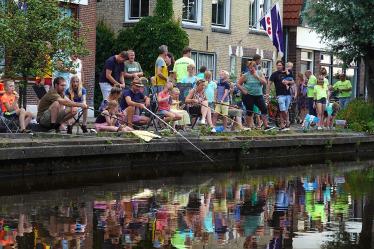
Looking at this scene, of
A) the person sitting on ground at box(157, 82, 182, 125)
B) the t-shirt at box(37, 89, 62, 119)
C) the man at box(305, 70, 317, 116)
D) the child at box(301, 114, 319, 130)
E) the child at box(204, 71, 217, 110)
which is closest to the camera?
the t-shirt at box(37, 89, 62, 119)

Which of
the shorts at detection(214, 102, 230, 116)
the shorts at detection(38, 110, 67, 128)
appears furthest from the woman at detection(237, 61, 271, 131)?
the shorts at detection(38, 110, 67, 128)

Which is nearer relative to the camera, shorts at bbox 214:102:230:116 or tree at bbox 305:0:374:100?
shorts at bbox 214:102:230:116

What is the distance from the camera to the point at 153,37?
29375 millimetres

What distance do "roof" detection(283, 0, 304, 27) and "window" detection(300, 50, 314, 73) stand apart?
1.90 meters

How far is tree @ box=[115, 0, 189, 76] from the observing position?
29.3m

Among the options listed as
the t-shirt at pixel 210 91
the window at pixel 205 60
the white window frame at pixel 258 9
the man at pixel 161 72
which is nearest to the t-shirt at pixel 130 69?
the man at pixel 161 72

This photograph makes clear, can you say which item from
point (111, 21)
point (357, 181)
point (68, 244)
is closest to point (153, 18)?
point (111, 21)

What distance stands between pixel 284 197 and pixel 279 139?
304 inches

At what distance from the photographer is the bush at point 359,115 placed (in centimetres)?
2526

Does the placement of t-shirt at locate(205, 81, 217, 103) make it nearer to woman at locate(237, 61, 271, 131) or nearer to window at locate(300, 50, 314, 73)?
woman at locate(237, 61, 271, 131)

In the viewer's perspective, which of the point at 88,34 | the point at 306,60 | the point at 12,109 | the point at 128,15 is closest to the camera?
the point at 12,109

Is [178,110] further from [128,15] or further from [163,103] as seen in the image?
[128,15]

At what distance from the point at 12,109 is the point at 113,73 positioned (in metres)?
2.83

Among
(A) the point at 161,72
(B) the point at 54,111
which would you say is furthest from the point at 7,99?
(A) the point at 161,72
